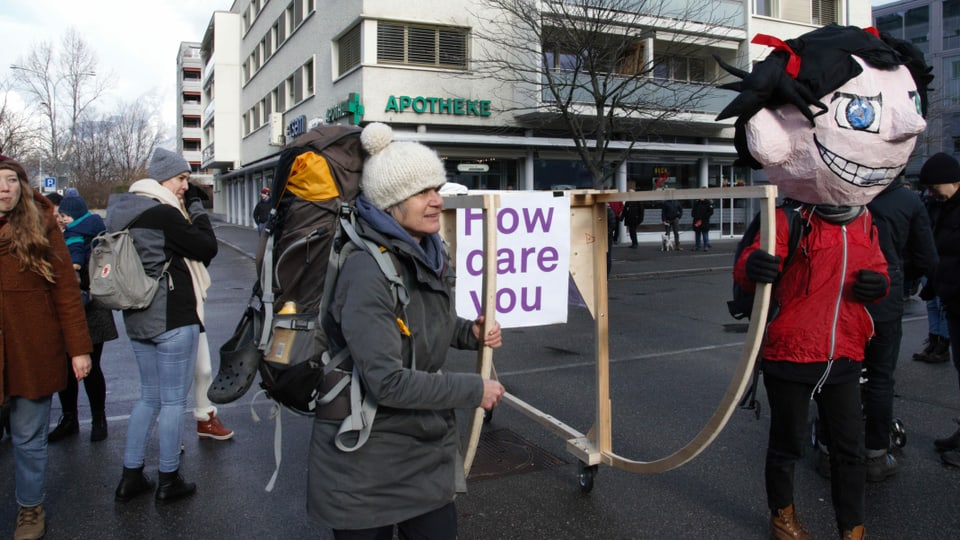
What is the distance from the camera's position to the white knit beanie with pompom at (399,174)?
7.11 feet

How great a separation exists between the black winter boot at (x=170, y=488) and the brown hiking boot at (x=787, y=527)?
120 inches

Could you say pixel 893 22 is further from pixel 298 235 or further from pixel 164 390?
pixel 298 235

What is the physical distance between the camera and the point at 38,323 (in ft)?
11.0

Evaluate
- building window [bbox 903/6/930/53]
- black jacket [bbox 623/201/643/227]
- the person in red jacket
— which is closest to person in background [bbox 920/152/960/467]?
the person in red jacket

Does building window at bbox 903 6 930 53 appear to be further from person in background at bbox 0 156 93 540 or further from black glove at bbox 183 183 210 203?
person in background at bbox 0 156 93 540

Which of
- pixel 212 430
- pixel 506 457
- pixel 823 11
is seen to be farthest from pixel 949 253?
pixel 823 11

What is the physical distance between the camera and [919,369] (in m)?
6.75

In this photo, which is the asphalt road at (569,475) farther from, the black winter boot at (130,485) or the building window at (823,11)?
the building window at (823,11)

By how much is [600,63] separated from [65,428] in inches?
549

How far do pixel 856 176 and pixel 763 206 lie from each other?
65 cm

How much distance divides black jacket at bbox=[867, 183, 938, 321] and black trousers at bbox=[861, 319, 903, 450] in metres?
0.16

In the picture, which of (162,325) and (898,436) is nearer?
(162,325)

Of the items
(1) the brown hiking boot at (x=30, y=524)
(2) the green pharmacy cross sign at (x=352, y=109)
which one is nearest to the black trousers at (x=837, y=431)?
(1) the brown hiking boot at (x=30, y=524)

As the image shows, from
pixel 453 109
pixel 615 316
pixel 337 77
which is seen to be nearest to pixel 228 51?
pixel 337 77
